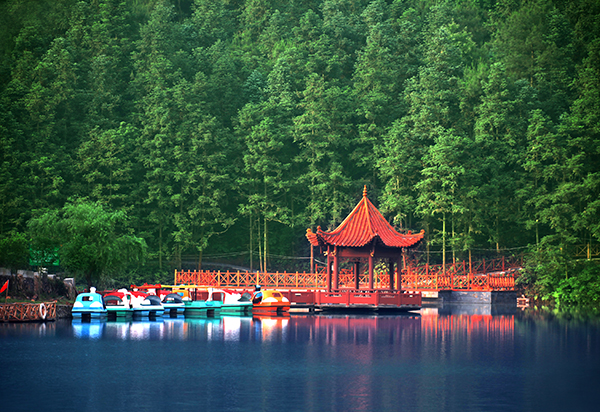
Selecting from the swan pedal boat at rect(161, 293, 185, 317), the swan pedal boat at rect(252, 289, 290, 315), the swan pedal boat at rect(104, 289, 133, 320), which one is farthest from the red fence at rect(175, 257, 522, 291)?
the swan pedal boat at rect(104, 289, 133, 320)

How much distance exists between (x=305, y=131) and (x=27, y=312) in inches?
1546

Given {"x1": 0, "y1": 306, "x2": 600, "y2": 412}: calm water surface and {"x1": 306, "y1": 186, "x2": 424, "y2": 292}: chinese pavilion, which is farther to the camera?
{"x1": 306, "y1": 186, "x2": 424, "y2": 292}: chinese pavilion

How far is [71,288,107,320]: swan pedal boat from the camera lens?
4362cm

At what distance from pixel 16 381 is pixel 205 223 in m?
47.1

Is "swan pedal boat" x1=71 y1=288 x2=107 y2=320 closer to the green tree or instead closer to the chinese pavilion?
the green tree

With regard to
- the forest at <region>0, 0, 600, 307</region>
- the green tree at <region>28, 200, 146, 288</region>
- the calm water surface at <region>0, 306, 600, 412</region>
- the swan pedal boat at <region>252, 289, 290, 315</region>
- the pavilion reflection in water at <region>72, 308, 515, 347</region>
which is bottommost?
the calm water surface at <region>0, 306, 600, 412</region>

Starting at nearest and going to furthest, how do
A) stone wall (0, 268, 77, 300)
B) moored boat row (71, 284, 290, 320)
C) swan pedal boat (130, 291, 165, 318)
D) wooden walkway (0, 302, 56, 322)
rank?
wooden walkway (0, 302, 56, 322)
stone wall (0, 268, 77, 300)
moored boat row (71, 284, 290, 320)
swan pedal boat (130, 291, 165, 318)

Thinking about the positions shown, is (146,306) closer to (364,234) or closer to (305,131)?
(364,234)

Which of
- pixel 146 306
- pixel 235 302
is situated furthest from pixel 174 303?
pixel 235 302

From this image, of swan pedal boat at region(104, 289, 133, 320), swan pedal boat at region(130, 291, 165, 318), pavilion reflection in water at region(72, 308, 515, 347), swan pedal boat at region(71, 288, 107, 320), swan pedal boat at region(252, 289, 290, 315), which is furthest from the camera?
swan pedal boat at region(252, 289, 290, 315)

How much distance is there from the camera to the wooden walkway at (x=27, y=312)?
40219 mm

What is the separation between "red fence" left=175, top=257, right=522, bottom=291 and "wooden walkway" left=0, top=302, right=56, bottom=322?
1977 centimetres

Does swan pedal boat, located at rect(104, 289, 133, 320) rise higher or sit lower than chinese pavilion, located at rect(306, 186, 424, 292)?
lower

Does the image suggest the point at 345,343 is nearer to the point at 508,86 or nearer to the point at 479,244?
the point at 479,244
